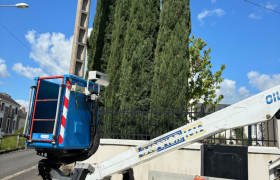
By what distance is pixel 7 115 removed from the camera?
2089 inches

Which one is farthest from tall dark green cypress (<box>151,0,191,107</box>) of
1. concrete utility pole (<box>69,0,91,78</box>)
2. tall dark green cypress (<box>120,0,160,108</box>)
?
concrete utility pole (<box>69,0,91,78</box>)

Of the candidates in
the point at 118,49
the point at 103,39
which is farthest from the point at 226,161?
the point at 103,39

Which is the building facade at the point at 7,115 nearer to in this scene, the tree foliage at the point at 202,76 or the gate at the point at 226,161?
the tree foliage at the point at 202,76

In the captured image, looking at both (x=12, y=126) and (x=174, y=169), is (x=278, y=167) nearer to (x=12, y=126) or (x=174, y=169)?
(x=174, y=169)

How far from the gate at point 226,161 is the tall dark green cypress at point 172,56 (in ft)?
8.33

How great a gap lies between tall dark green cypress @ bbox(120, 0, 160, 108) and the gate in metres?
3.58

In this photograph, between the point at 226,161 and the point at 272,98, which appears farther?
the point at 226,161

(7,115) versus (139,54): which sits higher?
(139,54)

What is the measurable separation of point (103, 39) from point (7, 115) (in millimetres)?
50654

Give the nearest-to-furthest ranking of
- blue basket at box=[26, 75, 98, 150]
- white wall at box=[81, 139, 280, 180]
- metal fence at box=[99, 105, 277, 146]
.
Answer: blue basket at box=[26, 75, 98, 150]
white wall at box=[81, 139, 280, 180]
metal fence at box=[99, 105, 277, 146]

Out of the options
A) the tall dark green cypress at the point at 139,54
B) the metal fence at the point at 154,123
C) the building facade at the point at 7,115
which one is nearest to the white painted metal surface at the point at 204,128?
the metal fence at the point at 154,123

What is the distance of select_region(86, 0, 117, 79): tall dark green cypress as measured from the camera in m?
12.6

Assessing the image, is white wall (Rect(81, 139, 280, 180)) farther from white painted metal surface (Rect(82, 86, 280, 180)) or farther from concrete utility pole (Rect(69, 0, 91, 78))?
white painted metal surface (Rect(82, 86, 280, 180))

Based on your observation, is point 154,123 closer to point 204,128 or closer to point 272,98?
point 204,128
